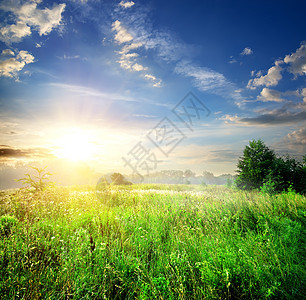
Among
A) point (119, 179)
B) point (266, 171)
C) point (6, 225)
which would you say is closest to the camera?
point (6, 225)

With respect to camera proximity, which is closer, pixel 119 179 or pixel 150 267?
pixel 150 267

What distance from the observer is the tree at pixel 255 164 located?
12.2 meters

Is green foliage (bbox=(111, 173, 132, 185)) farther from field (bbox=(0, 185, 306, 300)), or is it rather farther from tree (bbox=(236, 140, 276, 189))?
field (bbox=(0, 185, 306, 300))

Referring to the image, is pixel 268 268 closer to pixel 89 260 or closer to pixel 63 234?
pixel 89 260

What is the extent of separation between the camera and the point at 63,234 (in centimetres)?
471

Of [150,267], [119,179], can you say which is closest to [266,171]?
[150,267]

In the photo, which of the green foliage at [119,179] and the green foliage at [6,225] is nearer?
the green foliage at [6,225]

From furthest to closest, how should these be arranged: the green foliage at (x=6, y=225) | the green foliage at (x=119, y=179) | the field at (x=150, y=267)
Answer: the green foliage at (x=119, y=179)
the green foliage at (x=6, y=225)
the field at (x=150, y=267)

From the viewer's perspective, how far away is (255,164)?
12.5 m

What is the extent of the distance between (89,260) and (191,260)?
1911mm

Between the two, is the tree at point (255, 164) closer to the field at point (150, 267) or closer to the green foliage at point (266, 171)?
the green foliage at point (266, 171)

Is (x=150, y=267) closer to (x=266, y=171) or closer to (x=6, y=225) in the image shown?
(x=6, y=225)

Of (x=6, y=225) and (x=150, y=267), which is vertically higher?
(x=6, y=225)

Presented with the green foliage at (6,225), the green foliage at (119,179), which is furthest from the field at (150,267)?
the green foliage at (119,179)
